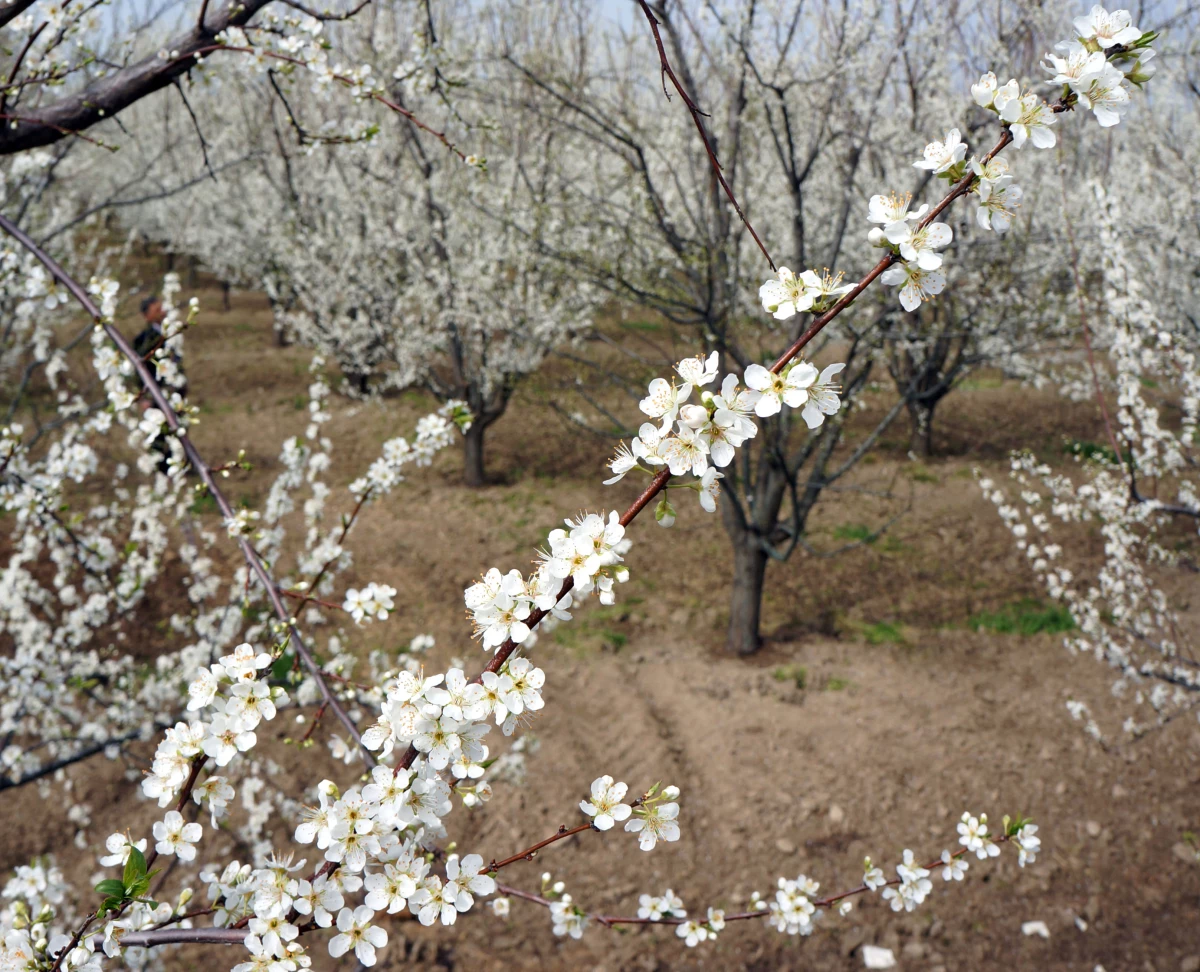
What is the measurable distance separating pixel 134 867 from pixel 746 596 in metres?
4.64

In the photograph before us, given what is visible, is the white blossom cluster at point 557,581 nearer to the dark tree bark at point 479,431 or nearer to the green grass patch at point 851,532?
the green grass patch at point 851,532

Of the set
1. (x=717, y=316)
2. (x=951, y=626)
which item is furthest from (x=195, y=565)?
(x=951, y=626)

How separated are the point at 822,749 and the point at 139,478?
7.14 meters

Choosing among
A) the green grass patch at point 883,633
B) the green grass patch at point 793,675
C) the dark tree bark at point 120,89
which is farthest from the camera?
the green grass patch at point 883,633

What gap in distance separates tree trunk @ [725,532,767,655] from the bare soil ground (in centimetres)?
13

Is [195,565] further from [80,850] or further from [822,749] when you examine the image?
[822,749]

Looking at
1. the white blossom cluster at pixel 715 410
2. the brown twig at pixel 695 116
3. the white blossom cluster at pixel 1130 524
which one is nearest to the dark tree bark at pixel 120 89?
the brown twig at pixel 695 116

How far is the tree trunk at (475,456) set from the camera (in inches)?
324

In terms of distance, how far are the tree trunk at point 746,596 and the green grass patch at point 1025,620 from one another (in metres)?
1.75

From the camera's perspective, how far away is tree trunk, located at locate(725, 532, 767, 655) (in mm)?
5297

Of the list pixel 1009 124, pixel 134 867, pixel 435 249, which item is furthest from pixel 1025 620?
pixel 435 249

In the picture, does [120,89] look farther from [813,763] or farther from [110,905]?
[813,763]

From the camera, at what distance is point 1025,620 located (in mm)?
5867

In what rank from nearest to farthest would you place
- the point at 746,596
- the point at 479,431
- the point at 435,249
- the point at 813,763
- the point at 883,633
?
the point at 813,763 < the point at 746,596 < the point at 883,633 < the point at 479,431 < the point at 435,249
